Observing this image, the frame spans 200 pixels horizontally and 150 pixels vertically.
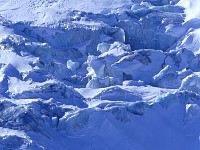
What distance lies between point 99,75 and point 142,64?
1179mm

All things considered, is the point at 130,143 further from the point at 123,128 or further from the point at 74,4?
the point at 74,4

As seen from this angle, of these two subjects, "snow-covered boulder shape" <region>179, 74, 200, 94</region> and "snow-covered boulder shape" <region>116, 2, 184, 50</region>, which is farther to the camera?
"snow-covered boulder shape" <region>116, 2, 184, 50</region>

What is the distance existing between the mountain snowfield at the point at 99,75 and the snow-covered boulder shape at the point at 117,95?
23mm

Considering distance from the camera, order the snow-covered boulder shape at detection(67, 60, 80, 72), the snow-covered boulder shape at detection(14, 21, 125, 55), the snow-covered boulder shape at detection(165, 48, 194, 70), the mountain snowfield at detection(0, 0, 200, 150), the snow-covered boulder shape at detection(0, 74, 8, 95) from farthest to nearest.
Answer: the snow-covered boulder shape at detection(14, 21, 125, 55), the snow-covered boulder shape at detection(165, 48, 194, 70), the snow-covered boulder shape at detection(67, 60, 80, 72), the snow-covered boulder shape at detection(0, 74, 8, 95), the mountain snowfield at detection(0, 0, 200, 150)

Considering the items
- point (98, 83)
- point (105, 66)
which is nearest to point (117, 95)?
point (98, 83)

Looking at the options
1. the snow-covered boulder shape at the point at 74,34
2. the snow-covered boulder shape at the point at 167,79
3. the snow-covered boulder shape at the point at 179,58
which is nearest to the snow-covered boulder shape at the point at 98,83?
the snow-covered boulder shape at the point at 167,79

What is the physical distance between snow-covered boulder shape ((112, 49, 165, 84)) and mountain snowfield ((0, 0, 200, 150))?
3 cm

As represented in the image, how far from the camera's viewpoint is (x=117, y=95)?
1752cm

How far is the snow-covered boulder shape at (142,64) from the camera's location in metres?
18.9

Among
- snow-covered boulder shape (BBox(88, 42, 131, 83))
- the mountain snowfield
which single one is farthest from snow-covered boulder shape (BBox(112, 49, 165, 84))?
snow-covered boulder shape (BBox(88, 42, 131, 83))

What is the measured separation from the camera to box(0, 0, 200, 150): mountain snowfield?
1630cm

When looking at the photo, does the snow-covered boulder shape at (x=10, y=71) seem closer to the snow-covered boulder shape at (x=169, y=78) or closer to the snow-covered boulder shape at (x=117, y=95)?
the snow-covered boulder shape at (x=117, y=95)

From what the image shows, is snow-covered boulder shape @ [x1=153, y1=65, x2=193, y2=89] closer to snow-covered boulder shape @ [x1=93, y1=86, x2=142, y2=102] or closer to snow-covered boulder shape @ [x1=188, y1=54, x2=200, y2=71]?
snow-covered boulder shape @ [x1=188, y1=54, x2=200, y2=71]

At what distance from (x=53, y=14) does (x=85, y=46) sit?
171cm
